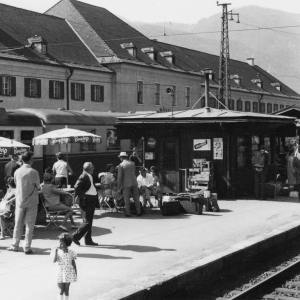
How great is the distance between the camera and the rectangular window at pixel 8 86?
3647 cm

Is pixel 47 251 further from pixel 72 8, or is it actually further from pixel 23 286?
pixel 72 8

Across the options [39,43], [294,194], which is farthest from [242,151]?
[39,43]

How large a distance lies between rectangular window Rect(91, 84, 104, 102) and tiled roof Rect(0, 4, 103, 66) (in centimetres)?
193

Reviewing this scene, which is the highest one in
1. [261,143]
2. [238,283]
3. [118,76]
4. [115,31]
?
[115,31]

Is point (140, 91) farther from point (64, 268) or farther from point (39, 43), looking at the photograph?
point (64, 268)

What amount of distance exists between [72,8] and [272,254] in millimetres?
42737

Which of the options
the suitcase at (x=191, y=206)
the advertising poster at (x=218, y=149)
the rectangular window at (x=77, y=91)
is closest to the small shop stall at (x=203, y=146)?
the advertising poster at (x=218, y=149)

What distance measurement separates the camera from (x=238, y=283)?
34.2 ft

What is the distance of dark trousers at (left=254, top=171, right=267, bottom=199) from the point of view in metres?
19.1

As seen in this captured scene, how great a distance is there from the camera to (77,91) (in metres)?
42.8

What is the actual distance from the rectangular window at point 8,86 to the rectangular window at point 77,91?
586cm

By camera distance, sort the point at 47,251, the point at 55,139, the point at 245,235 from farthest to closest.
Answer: the point at 55,139 → the point at 245,235 → the point at 47,251

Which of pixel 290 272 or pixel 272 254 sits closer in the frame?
pixel 290 272

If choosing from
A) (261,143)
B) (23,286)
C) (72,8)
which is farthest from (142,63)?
(23,286)
